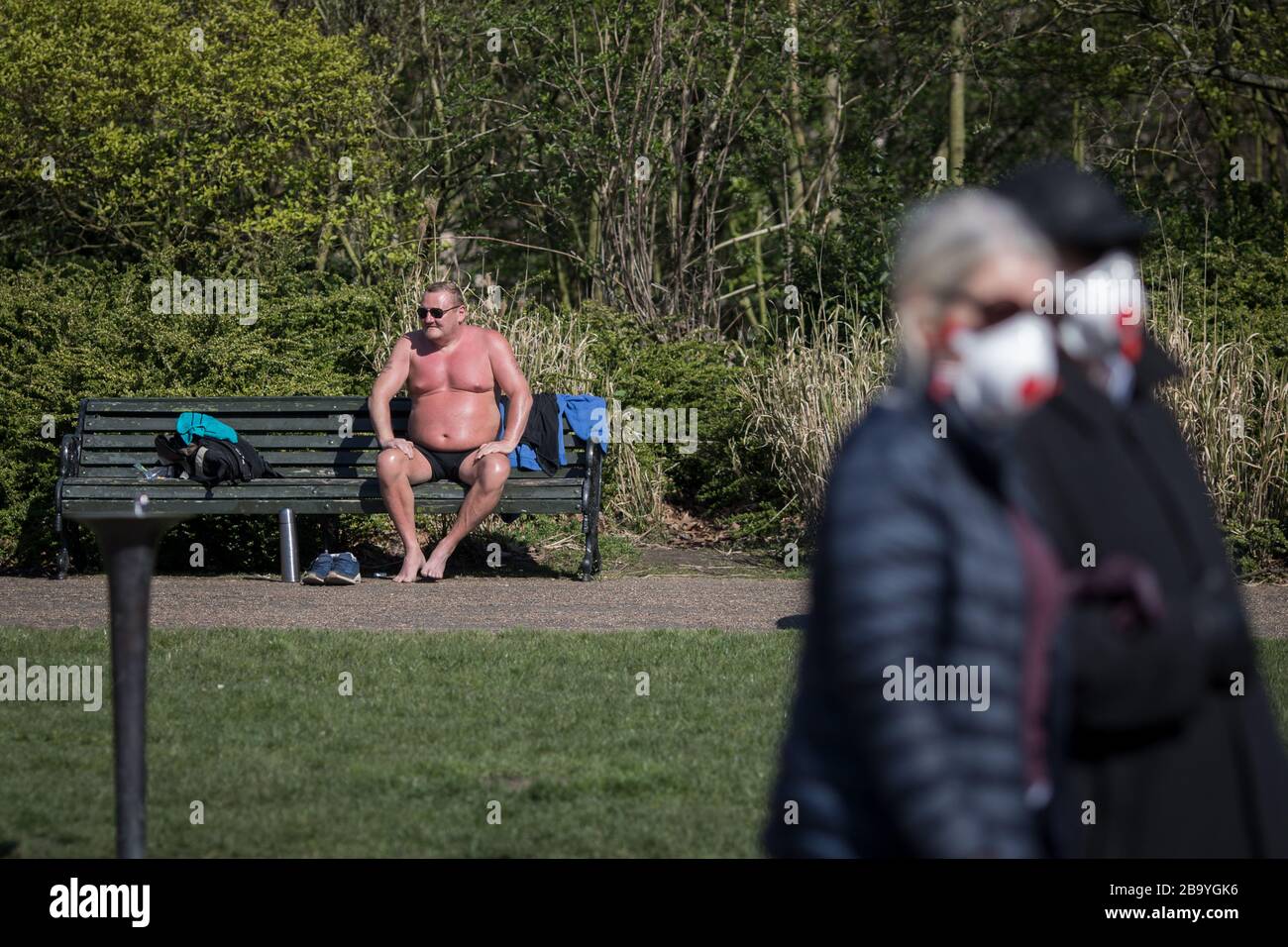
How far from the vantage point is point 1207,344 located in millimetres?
9953

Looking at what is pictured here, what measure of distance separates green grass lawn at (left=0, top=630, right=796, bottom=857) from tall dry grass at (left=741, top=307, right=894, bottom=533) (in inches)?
123

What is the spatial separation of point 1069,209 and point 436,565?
24.8 feet

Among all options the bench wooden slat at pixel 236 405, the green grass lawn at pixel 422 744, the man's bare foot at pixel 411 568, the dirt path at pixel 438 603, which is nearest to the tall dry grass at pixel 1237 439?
the green grass lawn at pixel 422 744

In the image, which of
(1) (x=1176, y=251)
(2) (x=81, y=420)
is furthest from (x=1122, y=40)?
(2) (x=81, y=420)

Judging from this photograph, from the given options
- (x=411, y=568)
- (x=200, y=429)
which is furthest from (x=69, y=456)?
(x=411, y=568)

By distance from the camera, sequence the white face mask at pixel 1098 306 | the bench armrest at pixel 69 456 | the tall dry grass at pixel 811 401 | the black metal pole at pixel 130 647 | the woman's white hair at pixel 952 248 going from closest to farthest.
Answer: the woman's white hair at pixel 952 248, the white face mask at pixel 1098 306, the black metal pole at pixel 130 647, the bench armrest at pixel 69 456, the tall dry grass at pixel 811 401

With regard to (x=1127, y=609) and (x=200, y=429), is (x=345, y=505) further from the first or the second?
(x=1127, y=609)

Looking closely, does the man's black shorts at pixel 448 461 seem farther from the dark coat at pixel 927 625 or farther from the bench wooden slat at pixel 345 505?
the dark coat at pixel 927 625

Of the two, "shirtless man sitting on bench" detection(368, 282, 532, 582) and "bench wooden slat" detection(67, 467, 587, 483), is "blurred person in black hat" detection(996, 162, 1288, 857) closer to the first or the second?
"shirtless man sitting on bench" detection(368, 282, 532, 582)

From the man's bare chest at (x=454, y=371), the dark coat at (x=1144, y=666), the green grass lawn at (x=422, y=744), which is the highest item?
the man's bare chest at (x=454, y=371)

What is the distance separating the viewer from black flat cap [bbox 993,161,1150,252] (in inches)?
84.0

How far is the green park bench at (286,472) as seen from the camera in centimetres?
962
